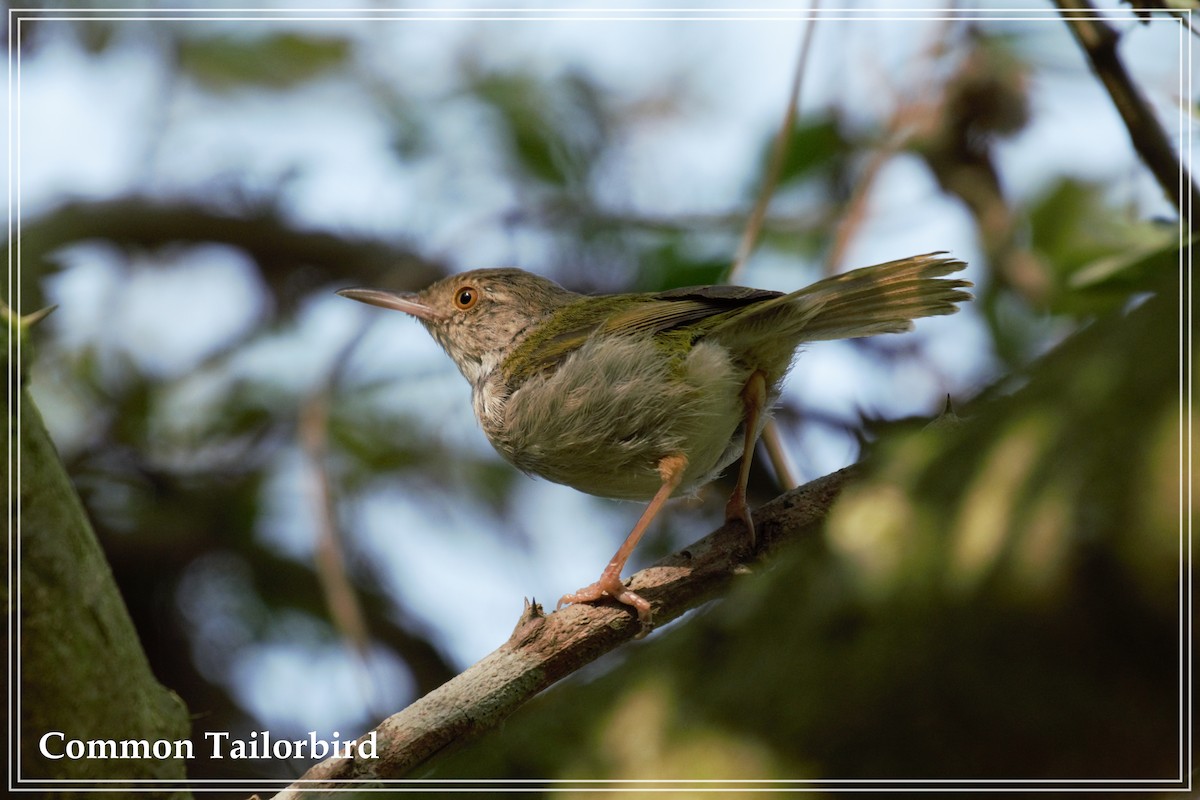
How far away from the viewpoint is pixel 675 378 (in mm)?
3592

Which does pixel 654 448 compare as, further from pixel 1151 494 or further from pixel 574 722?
pixel 1151 494

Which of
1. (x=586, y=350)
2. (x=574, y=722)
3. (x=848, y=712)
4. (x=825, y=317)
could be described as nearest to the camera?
(x=848, y=712)

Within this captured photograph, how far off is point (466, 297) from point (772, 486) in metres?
1.68

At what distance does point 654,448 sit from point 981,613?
2.07 meters

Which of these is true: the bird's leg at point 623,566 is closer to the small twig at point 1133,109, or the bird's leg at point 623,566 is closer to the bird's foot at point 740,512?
the bird's foot at point 740,512

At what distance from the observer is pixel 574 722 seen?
Answer: 1.82 m

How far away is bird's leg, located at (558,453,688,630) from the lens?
9.10ft

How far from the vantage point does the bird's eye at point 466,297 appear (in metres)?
4.77

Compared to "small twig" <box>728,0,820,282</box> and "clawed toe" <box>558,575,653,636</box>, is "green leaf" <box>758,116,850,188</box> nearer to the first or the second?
"small twig" <box>728,0,820,282</box>

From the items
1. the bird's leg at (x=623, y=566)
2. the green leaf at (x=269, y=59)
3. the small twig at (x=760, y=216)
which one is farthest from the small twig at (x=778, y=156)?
the green leaf at (x=269, y=59)

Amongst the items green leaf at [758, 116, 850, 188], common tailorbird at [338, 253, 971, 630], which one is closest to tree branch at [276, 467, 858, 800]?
common tailorbird at [338, 253, 971, 630]

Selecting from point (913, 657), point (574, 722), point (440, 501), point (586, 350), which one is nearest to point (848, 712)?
point (913, 657)

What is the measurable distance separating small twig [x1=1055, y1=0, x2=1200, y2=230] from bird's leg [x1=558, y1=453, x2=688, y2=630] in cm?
171

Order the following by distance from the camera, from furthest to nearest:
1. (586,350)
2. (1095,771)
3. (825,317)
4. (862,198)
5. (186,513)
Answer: (186,513) < (862,198) < (586,350) < (825,317) < (1095,771)
